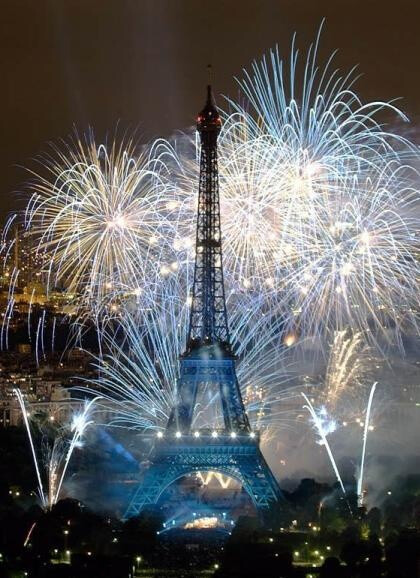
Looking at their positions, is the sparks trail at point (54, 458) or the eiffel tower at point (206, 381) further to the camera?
the sparks trail at point (54, 458)

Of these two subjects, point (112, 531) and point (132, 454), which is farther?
point (132, 454)

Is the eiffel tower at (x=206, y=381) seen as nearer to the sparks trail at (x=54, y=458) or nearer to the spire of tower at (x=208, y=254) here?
the spire of tower at (x=208, y=254)

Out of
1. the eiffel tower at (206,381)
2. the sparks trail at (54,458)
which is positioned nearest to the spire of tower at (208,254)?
the eiffel tower at (206,381)

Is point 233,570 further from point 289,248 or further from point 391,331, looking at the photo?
point 391,331

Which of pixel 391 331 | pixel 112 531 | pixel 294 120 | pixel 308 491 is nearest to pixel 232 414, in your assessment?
pixel 308 491

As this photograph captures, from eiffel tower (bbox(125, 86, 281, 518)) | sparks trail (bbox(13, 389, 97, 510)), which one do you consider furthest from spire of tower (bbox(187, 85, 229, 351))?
sparks trail (bbox(13, 389, 97, 510))

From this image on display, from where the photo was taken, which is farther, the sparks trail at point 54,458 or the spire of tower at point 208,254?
the sparks trail at point 54,458

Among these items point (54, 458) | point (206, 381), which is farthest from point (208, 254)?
point (54, 458)

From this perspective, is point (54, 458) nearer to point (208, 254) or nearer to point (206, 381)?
point (206, 381)
